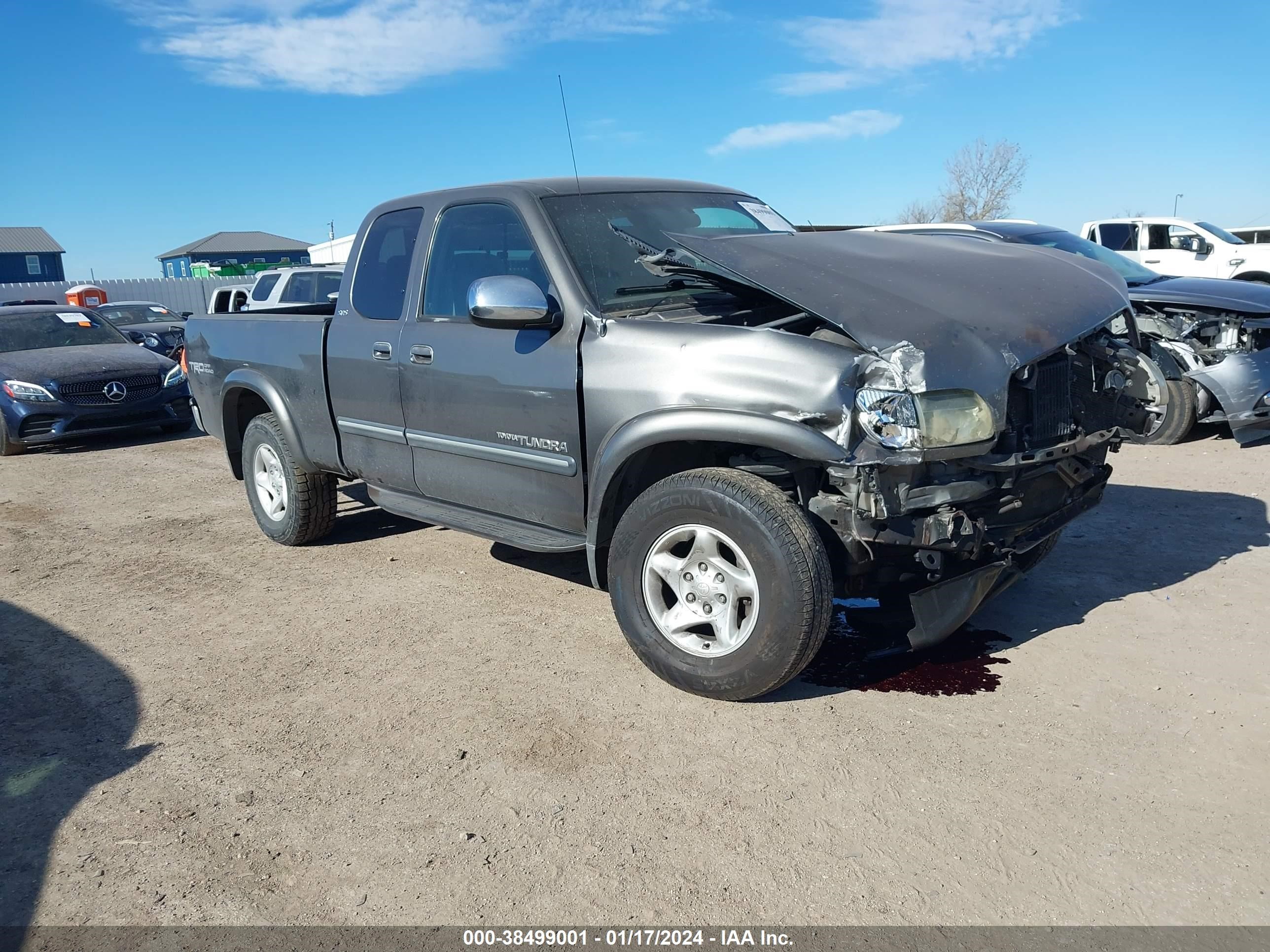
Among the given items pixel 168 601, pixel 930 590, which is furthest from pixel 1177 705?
pixel 168 601

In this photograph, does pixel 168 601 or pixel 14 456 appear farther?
pixel 14 456

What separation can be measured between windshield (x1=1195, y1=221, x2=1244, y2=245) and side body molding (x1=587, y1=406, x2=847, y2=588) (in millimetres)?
16497

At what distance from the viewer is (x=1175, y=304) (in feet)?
26.3

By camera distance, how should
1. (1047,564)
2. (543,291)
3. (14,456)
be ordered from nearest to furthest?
(543,291), (1047,564), (14,456)

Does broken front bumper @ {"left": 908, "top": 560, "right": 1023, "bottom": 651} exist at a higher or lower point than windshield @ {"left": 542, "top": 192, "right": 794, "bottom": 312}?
lower

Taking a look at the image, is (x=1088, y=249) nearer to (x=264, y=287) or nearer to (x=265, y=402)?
(x=265, y=402)

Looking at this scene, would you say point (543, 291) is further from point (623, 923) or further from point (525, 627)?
point (623, 923)

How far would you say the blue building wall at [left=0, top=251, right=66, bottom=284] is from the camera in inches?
2448

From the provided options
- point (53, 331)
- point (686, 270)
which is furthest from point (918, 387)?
point (53, 331)

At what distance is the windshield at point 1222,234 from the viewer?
653 inches

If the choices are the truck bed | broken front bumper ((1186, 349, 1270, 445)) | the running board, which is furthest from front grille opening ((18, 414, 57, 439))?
broken front bumper ((1186, 349, 1270, 445))

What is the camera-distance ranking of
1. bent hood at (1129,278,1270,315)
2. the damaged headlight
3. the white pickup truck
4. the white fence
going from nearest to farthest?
the damaged headlight < bent hood at (1129,278,1270,315) < the white pickup truck < the white fence

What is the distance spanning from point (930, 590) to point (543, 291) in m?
Result: 2.03

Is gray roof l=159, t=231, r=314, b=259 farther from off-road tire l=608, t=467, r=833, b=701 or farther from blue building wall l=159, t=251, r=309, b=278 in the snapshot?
off-road tire l=608, t=467, r=833, b=701
